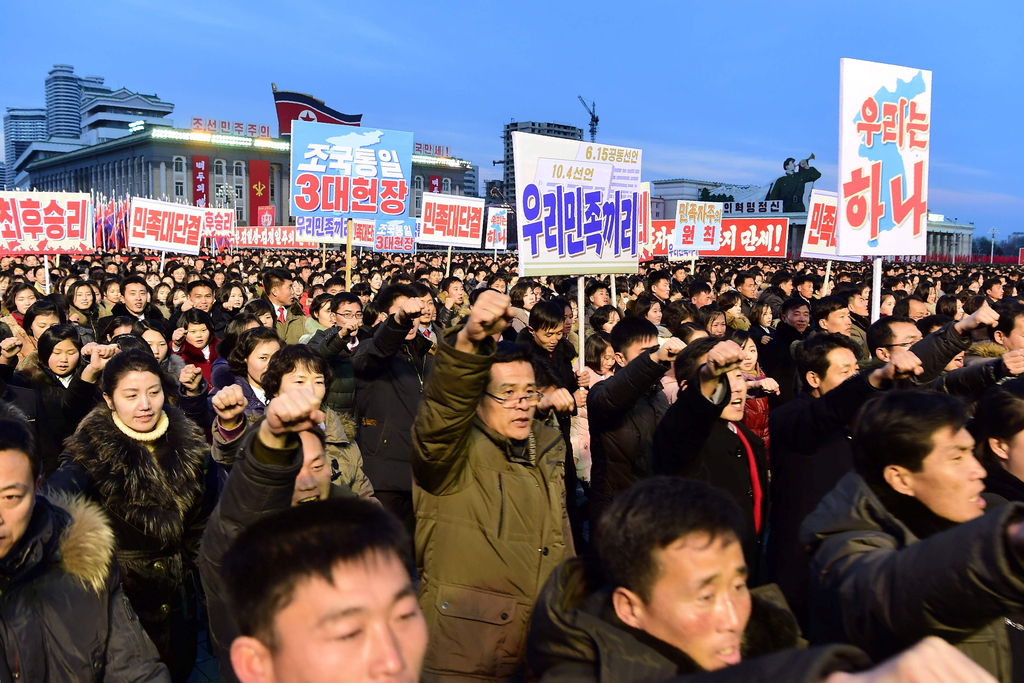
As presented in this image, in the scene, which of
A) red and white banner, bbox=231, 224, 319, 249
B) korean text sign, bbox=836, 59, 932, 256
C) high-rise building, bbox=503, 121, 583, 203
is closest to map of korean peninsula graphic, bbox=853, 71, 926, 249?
korean text sign, bbox=836, 59, 932, 256

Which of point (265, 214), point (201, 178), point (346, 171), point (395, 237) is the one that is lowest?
point (346, 171)

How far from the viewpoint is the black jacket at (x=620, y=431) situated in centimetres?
355

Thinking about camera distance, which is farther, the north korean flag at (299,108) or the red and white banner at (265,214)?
the north korean flag at (299,108)

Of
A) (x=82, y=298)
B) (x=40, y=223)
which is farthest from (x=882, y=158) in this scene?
(x=40, y=223)

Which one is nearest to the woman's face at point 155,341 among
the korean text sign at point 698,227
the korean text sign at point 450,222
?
the korean text sign at point 450,222

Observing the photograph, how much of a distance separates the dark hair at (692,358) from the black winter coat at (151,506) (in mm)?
1855

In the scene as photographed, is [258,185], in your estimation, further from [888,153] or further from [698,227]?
[888,153]

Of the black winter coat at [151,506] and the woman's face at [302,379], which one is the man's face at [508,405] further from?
the black winter coat at [151,506]

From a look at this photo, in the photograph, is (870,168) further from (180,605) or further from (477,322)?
(180,605)

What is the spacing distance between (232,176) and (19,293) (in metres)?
72.7

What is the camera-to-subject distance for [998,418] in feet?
8.75

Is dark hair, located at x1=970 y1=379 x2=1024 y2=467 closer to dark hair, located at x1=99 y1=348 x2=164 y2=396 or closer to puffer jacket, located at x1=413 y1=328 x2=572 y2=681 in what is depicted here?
puffer jacket, located at x1=413 y1=328 x2=572 y2=681

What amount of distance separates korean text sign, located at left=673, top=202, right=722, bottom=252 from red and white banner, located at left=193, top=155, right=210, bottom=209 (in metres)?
66.2

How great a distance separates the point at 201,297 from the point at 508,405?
5.94 meters
